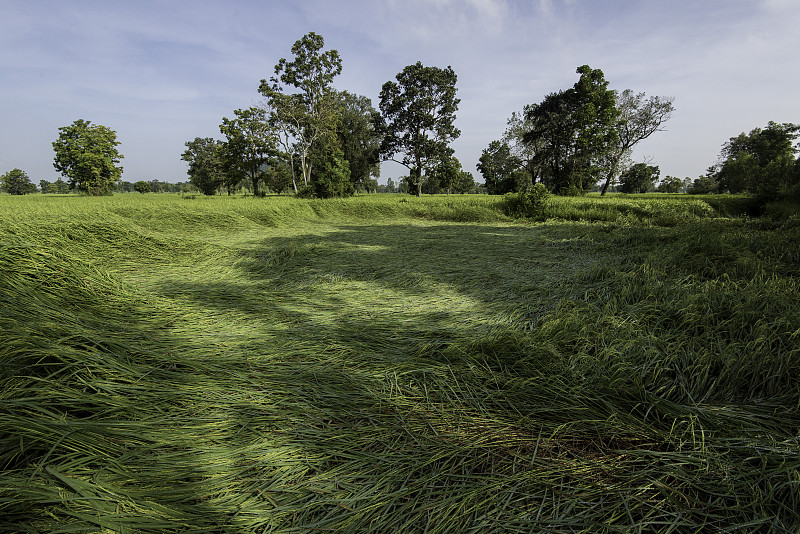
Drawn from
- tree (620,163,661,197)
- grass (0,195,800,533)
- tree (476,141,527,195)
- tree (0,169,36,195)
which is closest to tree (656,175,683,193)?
tree (620,163,661,197)

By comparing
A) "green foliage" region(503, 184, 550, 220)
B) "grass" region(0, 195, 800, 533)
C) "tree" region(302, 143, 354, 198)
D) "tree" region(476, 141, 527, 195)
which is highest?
"tree" region(476, 141, 527, 195)

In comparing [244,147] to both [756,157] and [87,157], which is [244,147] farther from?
[756,157]

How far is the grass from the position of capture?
32.1 inches

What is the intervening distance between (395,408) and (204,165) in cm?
5134

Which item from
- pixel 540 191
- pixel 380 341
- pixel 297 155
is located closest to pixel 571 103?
pixel 540 191

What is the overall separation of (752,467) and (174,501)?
69.5 inches

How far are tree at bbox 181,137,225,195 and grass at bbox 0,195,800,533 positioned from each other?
135 ft

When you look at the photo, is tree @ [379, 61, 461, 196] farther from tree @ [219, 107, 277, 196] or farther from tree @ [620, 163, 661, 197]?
tree @ [620, 163, 661, 197]

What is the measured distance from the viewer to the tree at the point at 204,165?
127 feet

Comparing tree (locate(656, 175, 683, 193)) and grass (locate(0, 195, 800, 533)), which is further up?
tree (locate(656, 175, 683, 193))

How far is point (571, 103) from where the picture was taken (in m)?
22.1

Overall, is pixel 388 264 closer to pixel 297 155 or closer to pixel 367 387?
pixel 367 387

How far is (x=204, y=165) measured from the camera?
137 ft

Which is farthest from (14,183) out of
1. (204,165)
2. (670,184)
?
(670,184)
